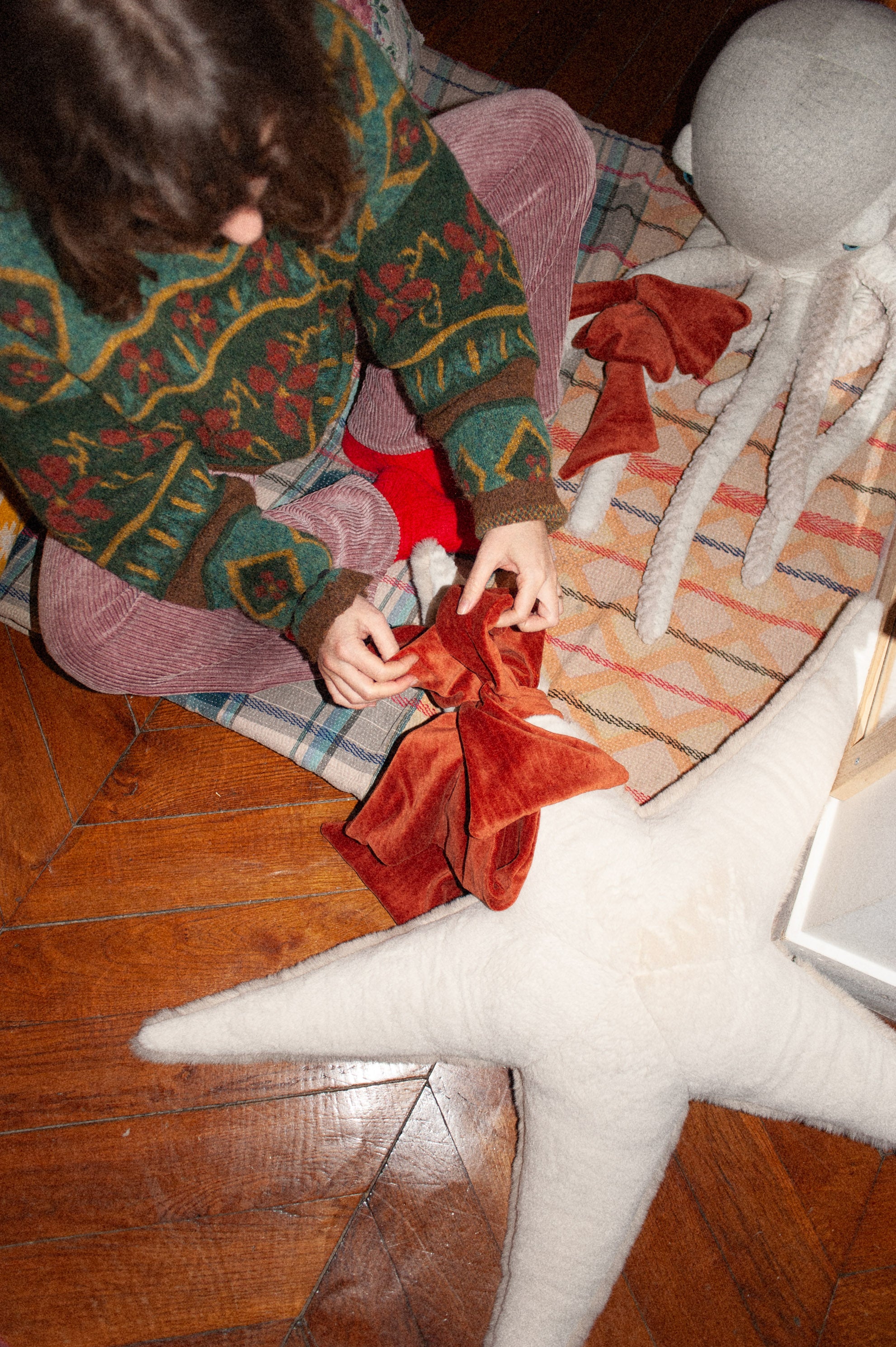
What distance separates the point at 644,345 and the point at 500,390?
328mm

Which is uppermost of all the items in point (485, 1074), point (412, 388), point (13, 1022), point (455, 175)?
point (455, 175)

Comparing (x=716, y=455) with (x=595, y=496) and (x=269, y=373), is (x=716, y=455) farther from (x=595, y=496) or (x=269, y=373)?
(x=269, y=373)

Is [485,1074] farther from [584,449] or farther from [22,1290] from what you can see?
[584,449]

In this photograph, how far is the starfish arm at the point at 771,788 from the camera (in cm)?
69

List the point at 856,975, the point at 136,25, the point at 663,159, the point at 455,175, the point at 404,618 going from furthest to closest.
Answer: the point at 663,159, the point at 404,618, the point at 856,975, the point at 455,175, the point at 136,25

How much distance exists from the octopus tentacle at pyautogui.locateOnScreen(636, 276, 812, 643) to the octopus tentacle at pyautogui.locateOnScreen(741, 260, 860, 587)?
2cm

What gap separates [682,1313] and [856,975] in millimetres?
369

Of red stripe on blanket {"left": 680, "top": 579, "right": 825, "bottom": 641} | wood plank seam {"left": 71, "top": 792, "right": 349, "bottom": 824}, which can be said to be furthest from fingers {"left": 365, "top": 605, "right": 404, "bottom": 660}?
red stripe on blanket {"left": 680, "top": 579, "right": 825, "bottom": 641}

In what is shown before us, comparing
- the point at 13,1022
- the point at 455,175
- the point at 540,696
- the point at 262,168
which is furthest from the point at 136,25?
the point at 13,1022

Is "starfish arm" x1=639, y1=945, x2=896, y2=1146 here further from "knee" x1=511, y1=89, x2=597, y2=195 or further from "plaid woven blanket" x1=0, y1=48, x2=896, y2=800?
"knee" x1=511, y1=89, x2=597, y2=195

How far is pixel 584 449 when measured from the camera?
967 mm

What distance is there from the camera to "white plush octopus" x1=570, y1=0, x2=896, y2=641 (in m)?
0.80

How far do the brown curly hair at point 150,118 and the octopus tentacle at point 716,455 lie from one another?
53 cm

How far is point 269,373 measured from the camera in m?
0.67
